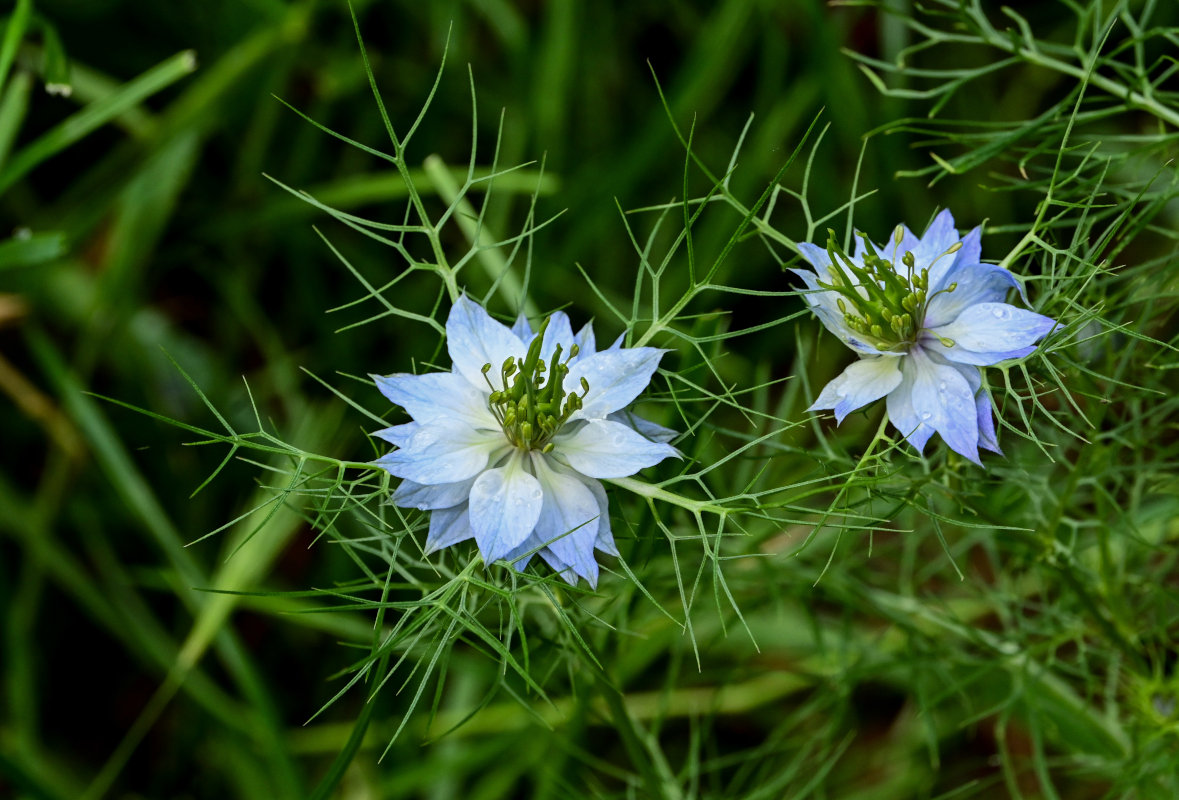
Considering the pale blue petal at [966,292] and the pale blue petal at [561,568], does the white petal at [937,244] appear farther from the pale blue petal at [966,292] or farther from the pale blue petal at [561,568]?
the pale blue petal at [561,568]

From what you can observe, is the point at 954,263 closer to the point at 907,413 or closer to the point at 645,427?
the point at 907,413

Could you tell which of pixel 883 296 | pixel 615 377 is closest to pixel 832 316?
pixel 883 296

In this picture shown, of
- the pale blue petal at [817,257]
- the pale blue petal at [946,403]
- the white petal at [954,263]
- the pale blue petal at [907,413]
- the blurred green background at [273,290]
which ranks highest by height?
the pale blue petal at [817,257]

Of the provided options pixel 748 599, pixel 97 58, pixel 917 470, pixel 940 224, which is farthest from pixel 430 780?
pixel 97 58

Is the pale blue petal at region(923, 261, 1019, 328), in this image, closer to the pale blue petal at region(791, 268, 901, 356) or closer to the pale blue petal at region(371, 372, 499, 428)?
the pale blue petal at region(791, 268, 901, 356)

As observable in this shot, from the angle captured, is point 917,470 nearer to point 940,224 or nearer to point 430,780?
point 940,224

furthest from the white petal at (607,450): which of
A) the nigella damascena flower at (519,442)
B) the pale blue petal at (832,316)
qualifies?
the pale blue petal at (832,316)
